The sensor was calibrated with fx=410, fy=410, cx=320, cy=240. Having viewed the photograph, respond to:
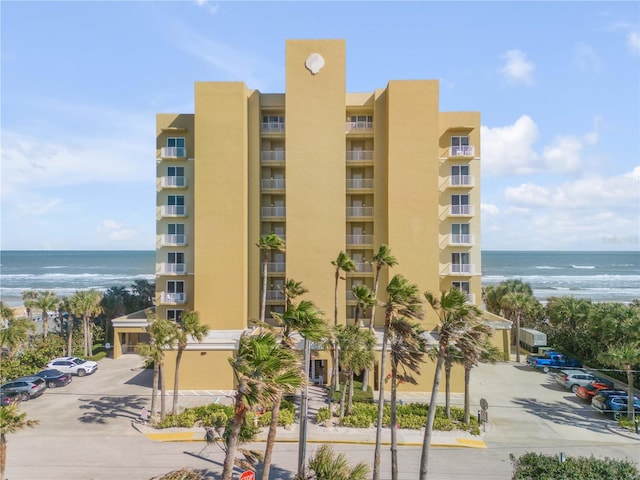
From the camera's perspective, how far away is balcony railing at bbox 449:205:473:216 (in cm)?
3231

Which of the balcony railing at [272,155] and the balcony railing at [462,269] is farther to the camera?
the balcony railing at [272,155]

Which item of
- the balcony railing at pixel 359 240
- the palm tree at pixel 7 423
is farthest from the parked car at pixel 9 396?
the balcony railing at pixel 359 240

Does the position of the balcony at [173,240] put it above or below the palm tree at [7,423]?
above

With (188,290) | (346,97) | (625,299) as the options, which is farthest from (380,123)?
(625,299)

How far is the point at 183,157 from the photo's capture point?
109ft

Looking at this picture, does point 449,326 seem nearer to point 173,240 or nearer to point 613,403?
point 613,403

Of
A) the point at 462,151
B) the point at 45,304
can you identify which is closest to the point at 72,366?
the point at 45,304

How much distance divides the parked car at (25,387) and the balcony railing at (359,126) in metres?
29.1

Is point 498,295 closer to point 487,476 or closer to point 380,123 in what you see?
point 380,123

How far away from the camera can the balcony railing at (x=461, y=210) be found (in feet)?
106

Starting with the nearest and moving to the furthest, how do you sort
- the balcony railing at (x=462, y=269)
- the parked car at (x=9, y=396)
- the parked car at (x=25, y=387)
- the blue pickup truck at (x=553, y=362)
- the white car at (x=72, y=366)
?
the parked car at (x=9, y=396)
the parked car at (x=25, y=387)
the balcony railing at (x=462, y=269)
the white car at (x=72, y=366)
the blue pickup truck at (x=553, y=362)

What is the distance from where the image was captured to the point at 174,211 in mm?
33375

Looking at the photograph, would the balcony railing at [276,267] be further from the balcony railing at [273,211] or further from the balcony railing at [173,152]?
the balcony railing at [173,152]

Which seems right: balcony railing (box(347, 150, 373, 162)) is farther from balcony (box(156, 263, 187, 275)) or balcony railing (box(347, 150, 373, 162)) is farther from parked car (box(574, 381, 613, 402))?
parked car (box(574, 381, 613, 402))
